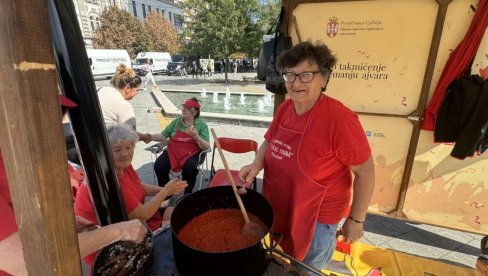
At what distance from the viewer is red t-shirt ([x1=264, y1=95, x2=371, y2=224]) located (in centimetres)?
145

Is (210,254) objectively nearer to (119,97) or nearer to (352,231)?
(352,231)

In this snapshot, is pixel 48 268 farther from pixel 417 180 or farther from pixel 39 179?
pixel 417 180

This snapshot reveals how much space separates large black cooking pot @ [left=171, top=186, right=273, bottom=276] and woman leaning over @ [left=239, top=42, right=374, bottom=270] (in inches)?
11.8

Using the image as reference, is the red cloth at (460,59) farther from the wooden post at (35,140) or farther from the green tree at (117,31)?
the green tree at (117,31)

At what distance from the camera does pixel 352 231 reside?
1.71 meters

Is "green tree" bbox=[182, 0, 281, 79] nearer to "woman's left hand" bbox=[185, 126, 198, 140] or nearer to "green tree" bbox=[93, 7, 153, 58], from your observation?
"woman's left hand" bbox=[185, 126, 198, 140]

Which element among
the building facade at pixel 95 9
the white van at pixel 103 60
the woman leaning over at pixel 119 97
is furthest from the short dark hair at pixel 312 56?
the building facade at pixel 95 9

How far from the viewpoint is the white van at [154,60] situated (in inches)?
1161

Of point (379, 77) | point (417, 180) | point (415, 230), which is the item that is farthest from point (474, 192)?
point (379, 77)

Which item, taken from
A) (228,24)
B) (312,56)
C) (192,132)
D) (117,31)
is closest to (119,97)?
(192,132)

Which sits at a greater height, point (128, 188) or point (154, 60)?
point (154, 60)

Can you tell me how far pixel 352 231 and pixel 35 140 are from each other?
5.73 feet

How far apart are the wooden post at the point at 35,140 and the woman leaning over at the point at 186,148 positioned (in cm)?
318

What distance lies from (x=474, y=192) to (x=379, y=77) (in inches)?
63.7
